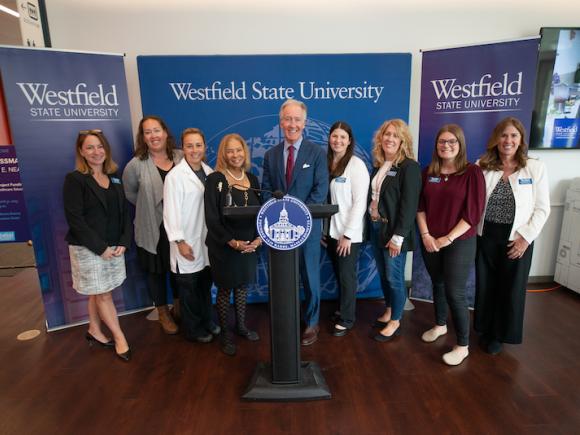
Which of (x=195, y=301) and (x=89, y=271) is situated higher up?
(x=89, y=271)

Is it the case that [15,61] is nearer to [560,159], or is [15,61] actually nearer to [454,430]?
[454,430]

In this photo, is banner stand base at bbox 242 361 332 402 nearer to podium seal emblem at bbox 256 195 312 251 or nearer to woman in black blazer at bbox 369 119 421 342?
woman in black blazer at bbox 369 119 421 342

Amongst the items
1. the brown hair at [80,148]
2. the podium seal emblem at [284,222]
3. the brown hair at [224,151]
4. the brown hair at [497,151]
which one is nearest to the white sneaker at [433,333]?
the brown hair at [497,151]

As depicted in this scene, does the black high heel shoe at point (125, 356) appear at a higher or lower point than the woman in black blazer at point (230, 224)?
lower

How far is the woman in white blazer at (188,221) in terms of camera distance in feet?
8.09

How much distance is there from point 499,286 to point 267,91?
2408 millimetres

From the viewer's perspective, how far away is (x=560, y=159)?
3.64 meters

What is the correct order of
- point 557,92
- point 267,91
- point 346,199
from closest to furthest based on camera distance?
point 346,199, point 267,91, point 557,92

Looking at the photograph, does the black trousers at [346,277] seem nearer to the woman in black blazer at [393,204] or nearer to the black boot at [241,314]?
the woman in black blazer at [393,204]

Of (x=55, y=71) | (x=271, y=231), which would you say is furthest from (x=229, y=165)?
(x=55, y=71)

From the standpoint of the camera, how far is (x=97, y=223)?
96.7 inches

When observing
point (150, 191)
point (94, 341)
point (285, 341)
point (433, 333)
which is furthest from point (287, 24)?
point (94, 341)

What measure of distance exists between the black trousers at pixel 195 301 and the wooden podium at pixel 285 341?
0.73 meters

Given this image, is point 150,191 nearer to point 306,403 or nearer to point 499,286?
point 306,403
